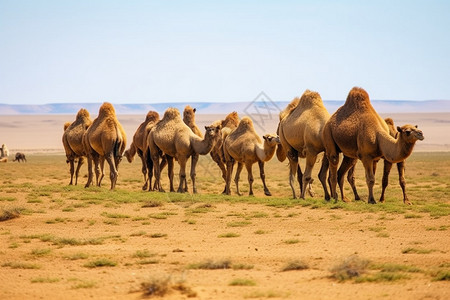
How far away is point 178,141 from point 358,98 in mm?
6044

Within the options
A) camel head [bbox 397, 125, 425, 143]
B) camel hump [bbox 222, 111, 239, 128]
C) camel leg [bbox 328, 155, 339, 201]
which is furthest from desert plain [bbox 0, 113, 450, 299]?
camel hump [bbox 222, 111, 239, 128]

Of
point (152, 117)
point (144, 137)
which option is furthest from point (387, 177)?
point (152, 117)

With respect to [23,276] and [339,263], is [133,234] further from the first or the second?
[339,263]

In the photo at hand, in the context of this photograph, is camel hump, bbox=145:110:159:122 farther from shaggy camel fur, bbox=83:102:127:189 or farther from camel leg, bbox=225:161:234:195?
camel leg, bbox=225:161:234:195

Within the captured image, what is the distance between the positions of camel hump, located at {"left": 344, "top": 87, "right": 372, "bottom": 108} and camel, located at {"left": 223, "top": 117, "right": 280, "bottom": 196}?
3.36m

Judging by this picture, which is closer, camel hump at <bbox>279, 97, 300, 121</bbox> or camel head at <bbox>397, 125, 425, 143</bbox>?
camel head at <bbox>397, 125, 425, 143</bbox>

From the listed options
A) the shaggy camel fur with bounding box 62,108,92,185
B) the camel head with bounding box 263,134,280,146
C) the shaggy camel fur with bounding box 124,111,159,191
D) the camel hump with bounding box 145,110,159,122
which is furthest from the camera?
the camel hump with bounding box 145,110,159,122

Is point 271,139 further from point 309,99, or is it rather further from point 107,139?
point 107,139

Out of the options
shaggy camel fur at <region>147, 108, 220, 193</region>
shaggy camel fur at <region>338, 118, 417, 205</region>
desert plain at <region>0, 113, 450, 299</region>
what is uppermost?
shaggy camel fur at <region>147, 108, 220, 193</region>

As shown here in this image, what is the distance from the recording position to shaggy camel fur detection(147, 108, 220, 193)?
66.5 ft

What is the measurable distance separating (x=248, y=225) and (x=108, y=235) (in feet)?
9.04

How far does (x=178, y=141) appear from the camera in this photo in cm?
2058

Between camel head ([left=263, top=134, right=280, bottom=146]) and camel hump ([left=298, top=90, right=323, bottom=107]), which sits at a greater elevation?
camel hump ([left=298, top=90, right=323, bottom=107])

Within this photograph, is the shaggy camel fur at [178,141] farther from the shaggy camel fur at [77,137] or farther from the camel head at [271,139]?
the shaggy camel fur at [77,137]
